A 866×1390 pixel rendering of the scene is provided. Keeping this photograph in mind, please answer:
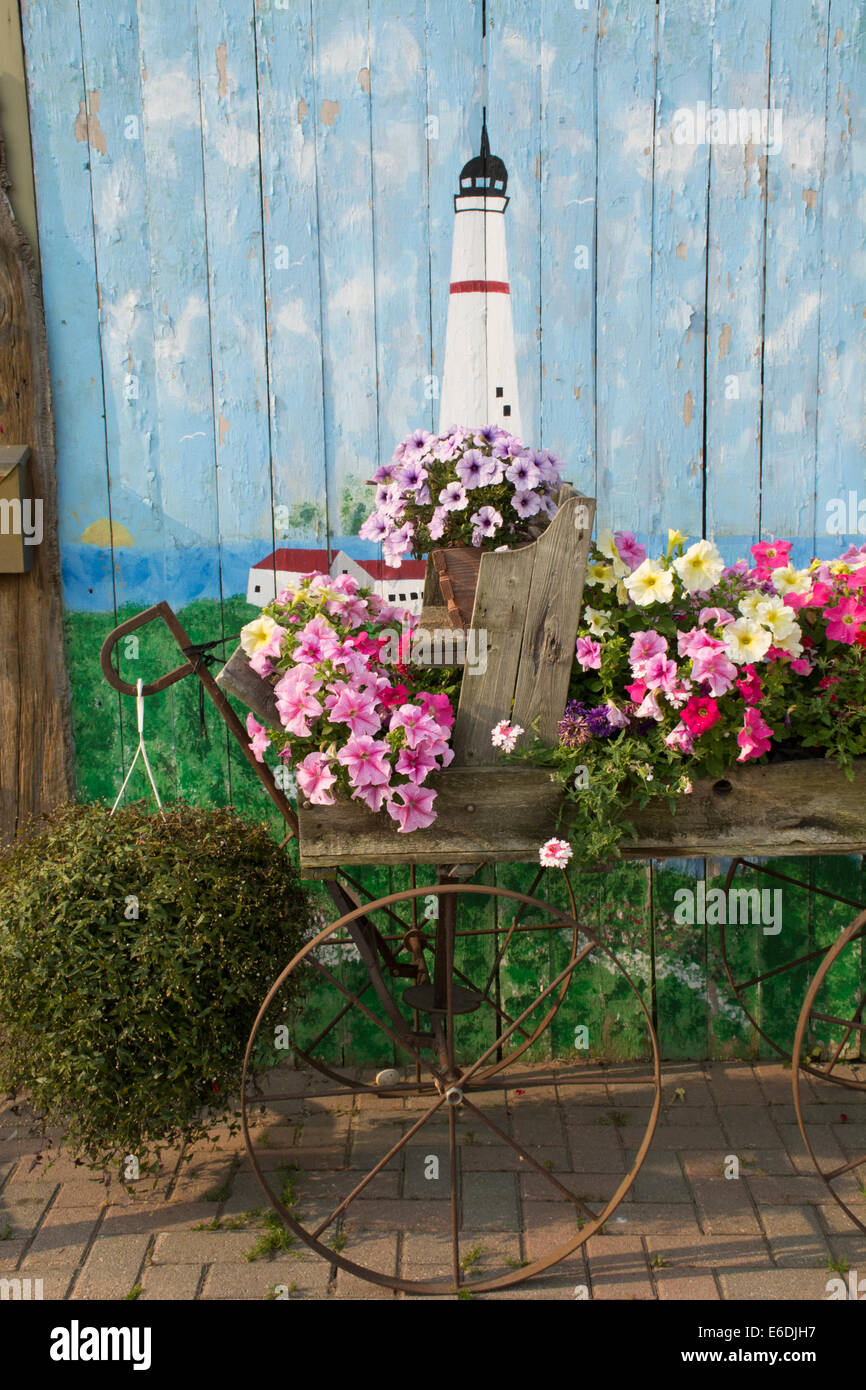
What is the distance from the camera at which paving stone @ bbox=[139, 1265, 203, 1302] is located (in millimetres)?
2385

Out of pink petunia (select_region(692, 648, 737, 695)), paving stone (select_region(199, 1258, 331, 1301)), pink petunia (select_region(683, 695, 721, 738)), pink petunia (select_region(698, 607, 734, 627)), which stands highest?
pink petunia (select_region(698, 607, 734, 627))

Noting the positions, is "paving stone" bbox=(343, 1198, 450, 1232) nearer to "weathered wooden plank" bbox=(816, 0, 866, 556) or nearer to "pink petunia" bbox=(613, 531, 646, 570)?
"pink petunia" bbox=(613, 531, 646, 570)

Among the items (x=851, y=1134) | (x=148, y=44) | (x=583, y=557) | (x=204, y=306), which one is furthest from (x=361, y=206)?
(x=851, y=1134)

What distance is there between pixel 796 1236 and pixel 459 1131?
3.04ft

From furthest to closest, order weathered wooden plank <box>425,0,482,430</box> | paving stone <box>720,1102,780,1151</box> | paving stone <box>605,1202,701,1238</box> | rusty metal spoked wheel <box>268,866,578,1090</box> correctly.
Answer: rusty metal spoked wheel <box>268,866,578,1090</box> < weathered wooden plank <box>425,0,482,430</box> < paving stone <box>720,1102,780,1151</box> < paving stone <box>605,1202,701,1238</box>

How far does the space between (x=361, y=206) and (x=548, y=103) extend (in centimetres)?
61

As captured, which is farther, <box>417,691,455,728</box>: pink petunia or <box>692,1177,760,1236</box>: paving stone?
<box>692,1177,760,1236</box>: paving stone

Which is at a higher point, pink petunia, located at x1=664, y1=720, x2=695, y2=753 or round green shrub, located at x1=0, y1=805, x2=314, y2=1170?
pink petunia, located at x1=664, y1=720, x2=695, y2=753

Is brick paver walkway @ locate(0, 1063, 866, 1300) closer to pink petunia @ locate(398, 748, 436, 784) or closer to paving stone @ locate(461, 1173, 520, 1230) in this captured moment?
paving stone @ locate(461, 1173, 520, 1230)

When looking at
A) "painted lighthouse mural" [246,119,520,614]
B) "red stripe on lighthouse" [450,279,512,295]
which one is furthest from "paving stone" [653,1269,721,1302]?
"red stripe on lighthouse" [450,279,512,295]

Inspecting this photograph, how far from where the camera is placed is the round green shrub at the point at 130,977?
2.48 metres

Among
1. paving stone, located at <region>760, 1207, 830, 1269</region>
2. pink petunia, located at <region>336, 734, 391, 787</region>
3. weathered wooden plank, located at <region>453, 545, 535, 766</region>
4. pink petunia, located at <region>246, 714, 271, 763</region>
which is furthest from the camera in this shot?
paving stone, located at <region>760, 1207, 830, 1269</region>

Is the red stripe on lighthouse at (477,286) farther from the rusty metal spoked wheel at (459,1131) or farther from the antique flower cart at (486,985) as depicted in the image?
the rusty metal spoked wheel at (459,1131)

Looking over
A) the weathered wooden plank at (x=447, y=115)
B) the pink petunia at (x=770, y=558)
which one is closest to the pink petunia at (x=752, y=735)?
the pink petunia at (x=770, y=558)
